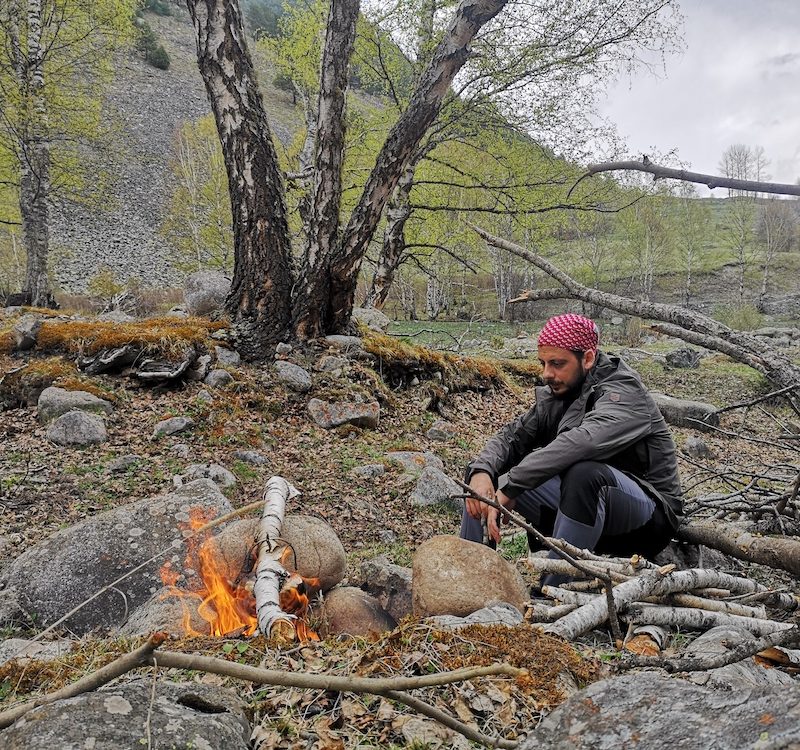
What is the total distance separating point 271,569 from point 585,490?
5.69 feet

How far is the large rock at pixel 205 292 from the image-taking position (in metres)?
8.27

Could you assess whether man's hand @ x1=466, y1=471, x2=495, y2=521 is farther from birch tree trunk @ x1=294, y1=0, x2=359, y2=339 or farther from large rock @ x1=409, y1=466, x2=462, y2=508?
birch tree trunk @ x1=294, y1=0, x2=359, y2=339

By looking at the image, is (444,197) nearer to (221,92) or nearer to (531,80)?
(531,80)

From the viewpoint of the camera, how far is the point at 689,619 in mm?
2359

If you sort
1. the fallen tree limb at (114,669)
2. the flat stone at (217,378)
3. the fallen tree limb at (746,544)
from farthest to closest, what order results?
the flat stone at (217,378), the fallen tree limb at (746,544), the fallen tree limb at (114,669)

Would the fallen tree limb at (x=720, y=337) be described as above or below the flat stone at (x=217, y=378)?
above

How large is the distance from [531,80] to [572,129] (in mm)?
1500

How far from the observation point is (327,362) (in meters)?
6.88

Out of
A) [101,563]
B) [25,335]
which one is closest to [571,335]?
[101,563]

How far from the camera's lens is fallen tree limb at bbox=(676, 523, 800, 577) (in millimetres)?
2688

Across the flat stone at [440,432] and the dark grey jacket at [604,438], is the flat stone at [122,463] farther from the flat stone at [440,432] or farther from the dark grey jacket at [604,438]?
the flat stone at [440,432]

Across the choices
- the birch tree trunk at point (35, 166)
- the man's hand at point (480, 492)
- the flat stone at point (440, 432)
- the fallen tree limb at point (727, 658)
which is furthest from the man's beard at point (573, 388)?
the birch tree trunk at point (35, 166)

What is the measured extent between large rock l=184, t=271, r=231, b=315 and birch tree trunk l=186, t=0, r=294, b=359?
1.45 metres

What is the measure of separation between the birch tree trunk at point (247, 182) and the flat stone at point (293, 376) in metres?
0.38
